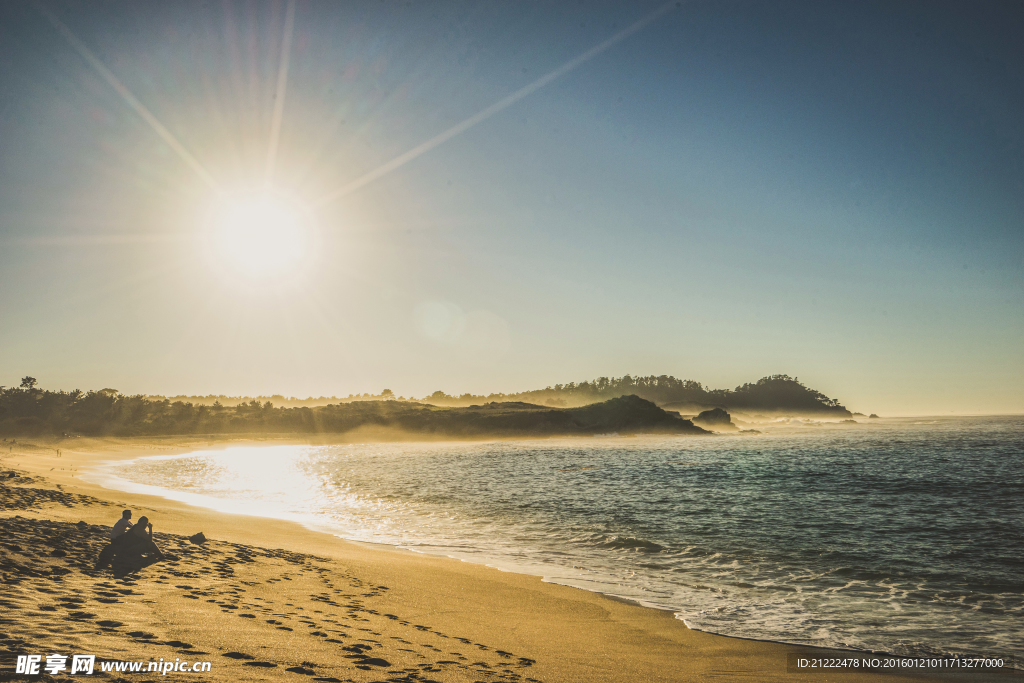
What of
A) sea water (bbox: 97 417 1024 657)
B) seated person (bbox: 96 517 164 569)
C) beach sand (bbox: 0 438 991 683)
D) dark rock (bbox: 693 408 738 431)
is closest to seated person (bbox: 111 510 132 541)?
seated person (bbox: 96 517 164 569)

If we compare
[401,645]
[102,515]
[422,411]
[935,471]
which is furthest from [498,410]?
[401,645]

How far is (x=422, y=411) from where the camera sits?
14912cm

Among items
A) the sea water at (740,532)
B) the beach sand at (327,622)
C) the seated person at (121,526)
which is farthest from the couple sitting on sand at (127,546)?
the sea water at (740,532)

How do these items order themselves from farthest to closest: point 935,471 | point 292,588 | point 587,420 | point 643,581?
point 587,420 → point 935,471 → point 643,581 → point 292,588

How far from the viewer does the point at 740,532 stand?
2269 cm

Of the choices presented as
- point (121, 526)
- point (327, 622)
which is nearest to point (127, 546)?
point (121, 526)

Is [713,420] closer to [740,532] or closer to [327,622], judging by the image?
[740,532]

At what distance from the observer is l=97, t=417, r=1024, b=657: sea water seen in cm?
1252

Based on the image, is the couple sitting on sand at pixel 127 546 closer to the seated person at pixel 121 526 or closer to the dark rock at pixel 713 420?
the seated person at pixel 121 526

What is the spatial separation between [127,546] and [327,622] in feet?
18.8

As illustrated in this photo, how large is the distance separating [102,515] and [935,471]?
197ft

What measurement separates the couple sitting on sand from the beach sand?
359mm

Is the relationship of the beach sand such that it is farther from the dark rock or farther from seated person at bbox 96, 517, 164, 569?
the dark rock

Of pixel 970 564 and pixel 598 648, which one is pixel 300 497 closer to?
pixel 598 648
